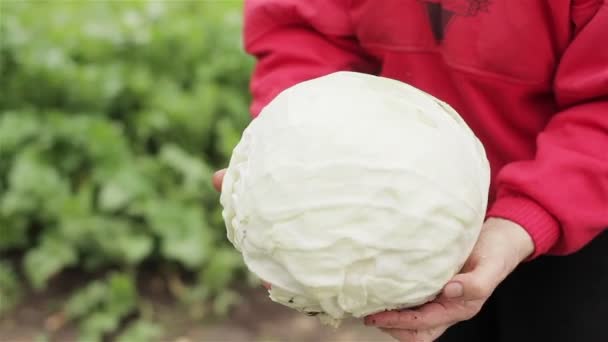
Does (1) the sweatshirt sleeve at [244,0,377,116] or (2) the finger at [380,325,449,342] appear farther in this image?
(1) the sweatshirt sleeve at [244,0,377,116]

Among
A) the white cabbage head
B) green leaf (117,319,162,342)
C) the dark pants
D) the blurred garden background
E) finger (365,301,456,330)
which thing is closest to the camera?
the white cabbage head

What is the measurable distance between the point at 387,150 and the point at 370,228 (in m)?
0.10

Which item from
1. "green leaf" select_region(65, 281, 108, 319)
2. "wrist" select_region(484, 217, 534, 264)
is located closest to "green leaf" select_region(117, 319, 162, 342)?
"green leaf" select_region(65, 281, 108, 319)

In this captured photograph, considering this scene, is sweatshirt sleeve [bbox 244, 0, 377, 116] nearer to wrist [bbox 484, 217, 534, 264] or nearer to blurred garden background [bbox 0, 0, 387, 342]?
wrist [bbox 484, 217, 534, 264]

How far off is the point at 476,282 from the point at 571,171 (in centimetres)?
26

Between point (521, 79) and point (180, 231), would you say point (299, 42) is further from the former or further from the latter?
point (180, 231)

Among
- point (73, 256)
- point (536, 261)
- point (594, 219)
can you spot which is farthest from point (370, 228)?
point (73, 256)

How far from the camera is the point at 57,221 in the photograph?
246 centimetres

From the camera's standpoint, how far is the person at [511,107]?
106 cm

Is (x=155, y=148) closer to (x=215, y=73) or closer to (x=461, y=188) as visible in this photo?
(x=215, y=73)

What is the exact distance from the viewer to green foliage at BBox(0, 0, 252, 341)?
2.38 metres

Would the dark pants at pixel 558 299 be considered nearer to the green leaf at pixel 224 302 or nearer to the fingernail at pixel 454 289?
the fingernail at pixel 454 289

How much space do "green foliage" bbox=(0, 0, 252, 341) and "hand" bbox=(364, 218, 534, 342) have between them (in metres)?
1.37

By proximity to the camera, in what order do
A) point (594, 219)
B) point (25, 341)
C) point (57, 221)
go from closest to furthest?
1. point (594, 219)
2. point (25, 341)
3. point (57, 221)
